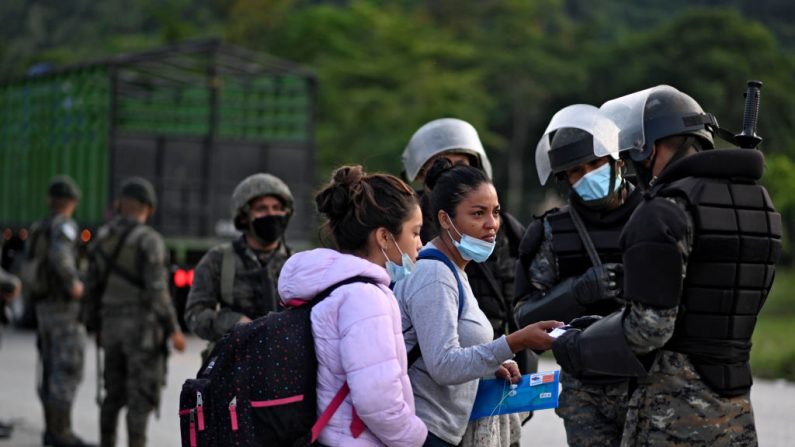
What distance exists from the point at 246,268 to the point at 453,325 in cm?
205

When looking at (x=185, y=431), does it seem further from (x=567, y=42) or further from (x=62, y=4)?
(x=62, y=4)

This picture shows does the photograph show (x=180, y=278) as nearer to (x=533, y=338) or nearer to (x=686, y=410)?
(x=533, y=338)

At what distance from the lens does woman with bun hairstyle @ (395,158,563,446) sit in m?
4.02

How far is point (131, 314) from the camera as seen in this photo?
312 inches

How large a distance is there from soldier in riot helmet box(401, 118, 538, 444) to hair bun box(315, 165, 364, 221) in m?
1.13

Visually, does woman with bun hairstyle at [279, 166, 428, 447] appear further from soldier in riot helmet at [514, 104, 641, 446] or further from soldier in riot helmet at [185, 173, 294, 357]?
soldier in riot helmet at [185, 173, 294, 357]

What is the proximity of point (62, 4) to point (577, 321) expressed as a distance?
5653cm

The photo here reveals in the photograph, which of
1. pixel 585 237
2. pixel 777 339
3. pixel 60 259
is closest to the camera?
pixel 585 237

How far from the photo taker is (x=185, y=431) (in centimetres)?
387

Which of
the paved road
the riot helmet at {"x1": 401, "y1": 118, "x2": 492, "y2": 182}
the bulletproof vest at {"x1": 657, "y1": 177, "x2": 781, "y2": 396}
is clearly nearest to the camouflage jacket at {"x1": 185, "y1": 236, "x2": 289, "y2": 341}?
the riot helmet at {"x1": 401, "y1": 118, "x2": 492, "y2": 182}

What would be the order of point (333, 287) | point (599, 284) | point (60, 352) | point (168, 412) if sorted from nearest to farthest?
point (333, 287) < point (599, 284) < point (60, 352) < point (168, 412)

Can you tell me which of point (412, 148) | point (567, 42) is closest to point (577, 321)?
point (412, 148)

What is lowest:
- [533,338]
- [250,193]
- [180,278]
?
[180,278]

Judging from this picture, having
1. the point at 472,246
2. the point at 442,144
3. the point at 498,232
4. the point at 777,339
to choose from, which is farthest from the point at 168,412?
the point at 777,339
